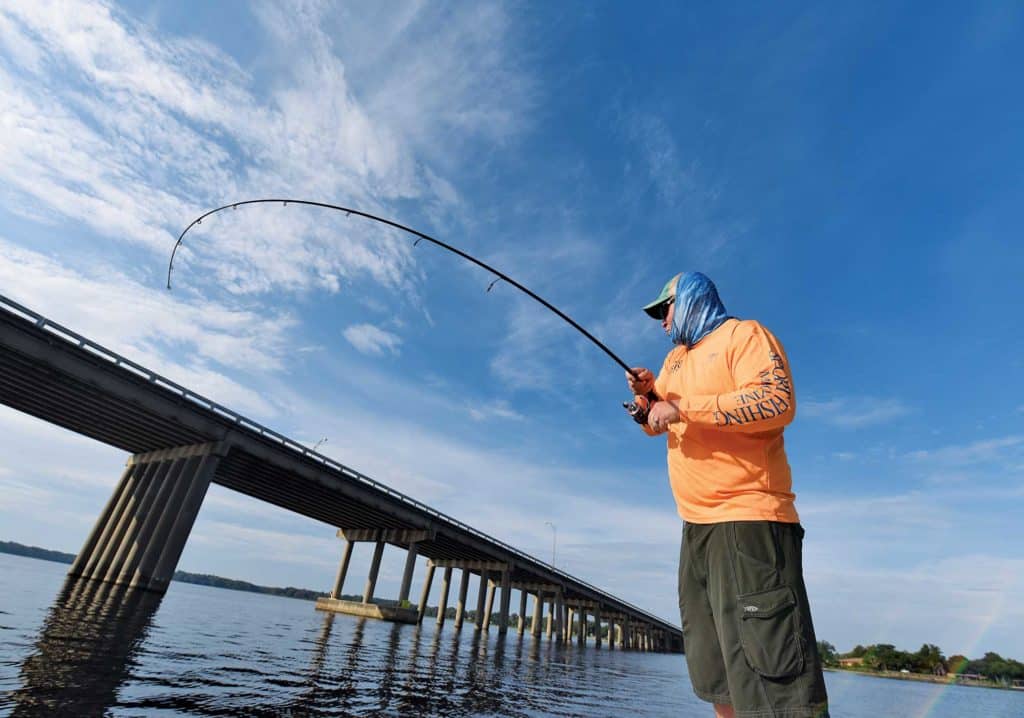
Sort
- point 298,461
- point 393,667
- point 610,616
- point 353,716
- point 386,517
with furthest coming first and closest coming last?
point 610,616
point 386,517
point 298,461
point 393,667
point 353,716

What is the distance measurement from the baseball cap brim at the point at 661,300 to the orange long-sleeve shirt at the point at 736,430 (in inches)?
21.4

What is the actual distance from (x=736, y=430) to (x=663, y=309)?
49.6 inches

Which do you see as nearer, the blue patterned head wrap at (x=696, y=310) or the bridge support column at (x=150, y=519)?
the blue patterned head wrap at (x=696, y=310)

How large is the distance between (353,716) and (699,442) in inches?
190

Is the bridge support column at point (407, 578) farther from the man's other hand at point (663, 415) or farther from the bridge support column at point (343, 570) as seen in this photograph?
the man's other hand at point (663, 415)

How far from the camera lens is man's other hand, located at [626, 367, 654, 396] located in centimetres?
331

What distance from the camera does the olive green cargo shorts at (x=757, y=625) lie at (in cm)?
195

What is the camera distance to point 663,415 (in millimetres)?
2621

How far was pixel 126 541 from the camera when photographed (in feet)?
102

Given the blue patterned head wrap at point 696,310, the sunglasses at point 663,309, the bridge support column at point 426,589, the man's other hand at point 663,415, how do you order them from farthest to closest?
1. the bridge support column at point 426,589
2. the sunglasses at point 663,309
3. the blue patterned head wrap at point 696,310
4. the man's other hand at point 663,415

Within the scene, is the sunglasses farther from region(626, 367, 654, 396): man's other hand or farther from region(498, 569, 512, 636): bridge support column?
region(498, 569, 512, 636): bridge support column

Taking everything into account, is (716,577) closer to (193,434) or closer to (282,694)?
(282,694)

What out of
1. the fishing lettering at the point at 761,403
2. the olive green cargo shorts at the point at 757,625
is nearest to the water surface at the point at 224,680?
the olive green cargo shorts at the point at 757,625

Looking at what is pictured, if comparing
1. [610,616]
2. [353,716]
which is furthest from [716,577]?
[610,616]
